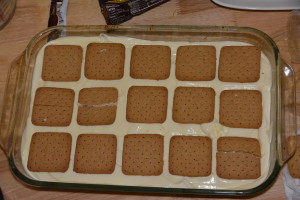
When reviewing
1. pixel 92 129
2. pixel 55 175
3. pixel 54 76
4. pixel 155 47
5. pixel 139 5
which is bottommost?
pixel 55 175

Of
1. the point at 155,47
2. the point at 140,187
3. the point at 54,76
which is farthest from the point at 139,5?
the point at 140,187

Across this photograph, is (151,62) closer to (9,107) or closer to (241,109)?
(241,109)

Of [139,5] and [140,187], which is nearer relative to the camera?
[140,187]

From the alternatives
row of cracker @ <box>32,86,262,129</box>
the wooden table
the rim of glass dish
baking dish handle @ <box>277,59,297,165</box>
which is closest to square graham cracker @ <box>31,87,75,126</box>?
row of cracker @ <box>32,86,262,129</box>

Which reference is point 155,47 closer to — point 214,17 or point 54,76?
point 214,17

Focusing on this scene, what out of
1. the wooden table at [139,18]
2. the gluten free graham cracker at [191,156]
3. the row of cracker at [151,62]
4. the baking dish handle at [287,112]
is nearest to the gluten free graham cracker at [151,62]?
the row of cracker at [151,62]

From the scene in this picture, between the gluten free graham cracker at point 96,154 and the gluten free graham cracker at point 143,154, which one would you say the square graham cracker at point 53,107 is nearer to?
the gluten free graham cracker at point 96,154
